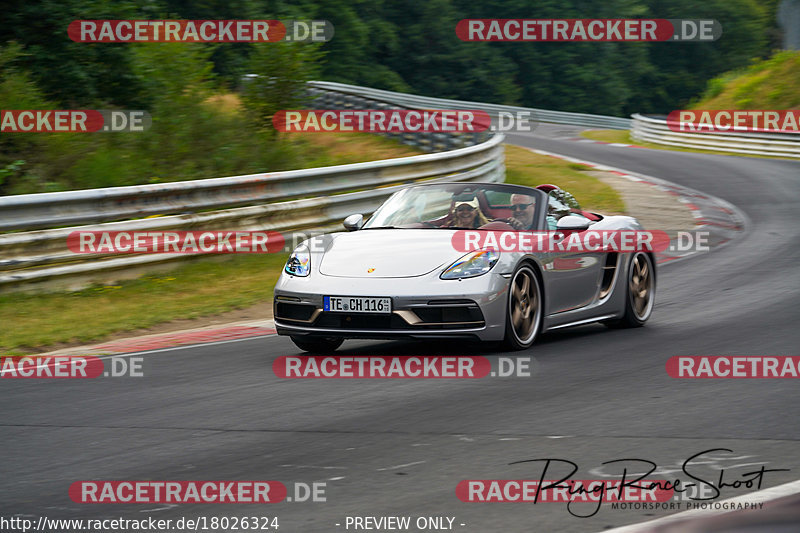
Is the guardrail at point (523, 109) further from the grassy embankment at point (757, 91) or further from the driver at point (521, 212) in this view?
the driver at point (521, 212)

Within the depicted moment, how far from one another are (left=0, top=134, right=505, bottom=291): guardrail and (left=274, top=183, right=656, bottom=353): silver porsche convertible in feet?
12.5

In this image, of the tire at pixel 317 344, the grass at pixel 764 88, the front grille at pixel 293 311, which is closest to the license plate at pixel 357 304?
the front grille at pixel 293 311

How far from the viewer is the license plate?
7.56 metres

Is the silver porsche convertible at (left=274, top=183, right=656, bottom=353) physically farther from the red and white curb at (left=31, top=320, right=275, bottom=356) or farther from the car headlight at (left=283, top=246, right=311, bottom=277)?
the red and white curb at (left=31, top=320, right=275, bottom=356)

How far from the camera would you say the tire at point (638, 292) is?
9633mm

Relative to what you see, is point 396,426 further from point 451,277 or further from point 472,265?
point 472,265

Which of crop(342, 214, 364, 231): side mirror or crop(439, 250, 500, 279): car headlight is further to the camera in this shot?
crop(342, 214, 364, 231): side mirror

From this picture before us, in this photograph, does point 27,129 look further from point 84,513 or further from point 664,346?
point 84,513

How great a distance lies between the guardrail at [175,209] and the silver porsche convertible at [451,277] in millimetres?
3806

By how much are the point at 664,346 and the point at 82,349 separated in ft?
15.1

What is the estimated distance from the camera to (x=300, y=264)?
8.17 meters

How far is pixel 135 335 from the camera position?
9602 mm

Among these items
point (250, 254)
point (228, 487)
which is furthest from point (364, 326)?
point (250, 254)

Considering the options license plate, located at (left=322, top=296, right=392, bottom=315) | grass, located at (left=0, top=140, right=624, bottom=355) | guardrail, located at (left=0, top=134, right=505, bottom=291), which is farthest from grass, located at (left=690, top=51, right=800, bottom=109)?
license plate, located at (left=322, top=296, right=392, bottom=315)
